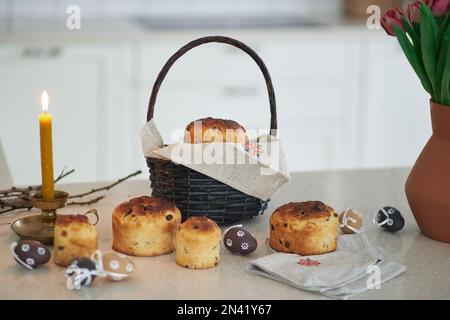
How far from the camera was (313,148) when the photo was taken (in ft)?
11.4

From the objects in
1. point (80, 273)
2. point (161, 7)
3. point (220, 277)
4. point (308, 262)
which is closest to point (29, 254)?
point (80, 273)

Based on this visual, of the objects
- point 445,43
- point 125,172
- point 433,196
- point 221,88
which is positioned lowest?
point 125,172

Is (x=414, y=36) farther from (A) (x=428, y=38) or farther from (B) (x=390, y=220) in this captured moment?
(B) (x=390, y=220)

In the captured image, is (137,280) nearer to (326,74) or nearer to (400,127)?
(326,74)

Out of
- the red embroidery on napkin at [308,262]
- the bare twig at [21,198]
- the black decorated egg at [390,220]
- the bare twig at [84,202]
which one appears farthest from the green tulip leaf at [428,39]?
the bare twig at [84,202]

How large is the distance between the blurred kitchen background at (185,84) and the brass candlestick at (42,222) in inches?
71.4

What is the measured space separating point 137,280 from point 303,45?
7.65 ft

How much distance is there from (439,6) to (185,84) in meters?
2.06

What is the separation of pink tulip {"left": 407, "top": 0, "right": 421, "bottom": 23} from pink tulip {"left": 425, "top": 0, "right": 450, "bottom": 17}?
0.02 metres

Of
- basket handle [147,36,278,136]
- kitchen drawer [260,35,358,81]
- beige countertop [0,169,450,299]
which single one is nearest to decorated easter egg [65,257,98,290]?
beige countertop [0,169,450,299]

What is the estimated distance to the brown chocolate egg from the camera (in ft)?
4.55

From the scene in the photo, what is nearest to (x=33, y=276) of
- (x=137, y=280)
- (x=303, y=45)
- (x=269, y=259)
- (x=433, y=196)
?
(x=137, y=280)

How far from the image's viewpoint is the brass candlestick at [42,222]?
129 centimetres

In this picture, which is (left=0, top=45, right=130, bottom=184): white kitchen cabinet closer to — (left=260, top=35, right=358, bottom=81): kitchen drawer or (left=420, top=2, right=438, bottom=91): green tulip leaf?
(left=260, top=35, right=358, bottom=81): kitchen drawer
